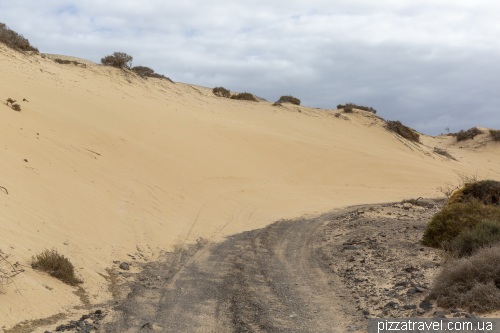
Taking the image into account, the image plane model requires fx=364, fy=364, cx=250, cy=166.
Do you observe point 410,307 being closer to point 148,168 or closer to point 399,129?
point 148,168

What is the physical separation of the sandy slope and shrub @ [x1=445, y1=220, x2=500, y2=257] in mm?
6113

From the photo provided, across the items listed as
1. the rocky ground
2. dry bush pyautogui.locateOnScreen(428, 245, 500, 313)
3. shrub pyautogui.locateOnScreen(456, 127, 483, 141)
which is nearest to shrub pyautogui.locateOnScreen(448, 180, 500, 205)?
the rocky ground

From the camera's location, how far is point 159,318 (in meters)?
5.32

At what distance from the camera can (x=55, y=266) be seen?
5969 mm

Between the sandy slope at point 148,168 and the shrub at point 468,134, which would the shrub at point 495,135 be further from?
the sandy slope at point 148,168

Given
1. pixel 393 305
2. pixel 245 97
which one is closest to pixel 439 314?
pixel 393 305

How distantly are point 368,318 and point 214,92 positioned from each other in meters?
34.6

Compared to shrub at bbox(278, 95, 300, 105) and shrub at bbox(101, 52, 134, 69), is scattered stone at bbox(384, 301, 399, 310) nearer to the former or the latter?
shrub at bbox(101, 52, 134, 69)

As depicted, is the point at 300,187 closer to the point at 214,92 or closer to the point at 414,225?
the point at 414,225

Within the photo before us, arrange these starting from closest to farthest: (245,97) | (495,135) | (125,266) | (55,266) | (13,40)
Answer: (55,266)
(125,266)
(13,40)
(245,97)
(495,135)

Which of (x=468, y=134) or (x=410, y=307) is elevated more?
(x=468, y=134)

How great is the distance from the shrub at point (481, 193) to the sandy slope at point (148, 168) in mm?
5773

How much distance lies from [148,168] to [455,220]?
10936 millimetres

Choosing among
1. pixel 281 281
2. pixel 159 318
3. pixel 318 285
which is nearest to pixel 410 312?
pixel 318 285
